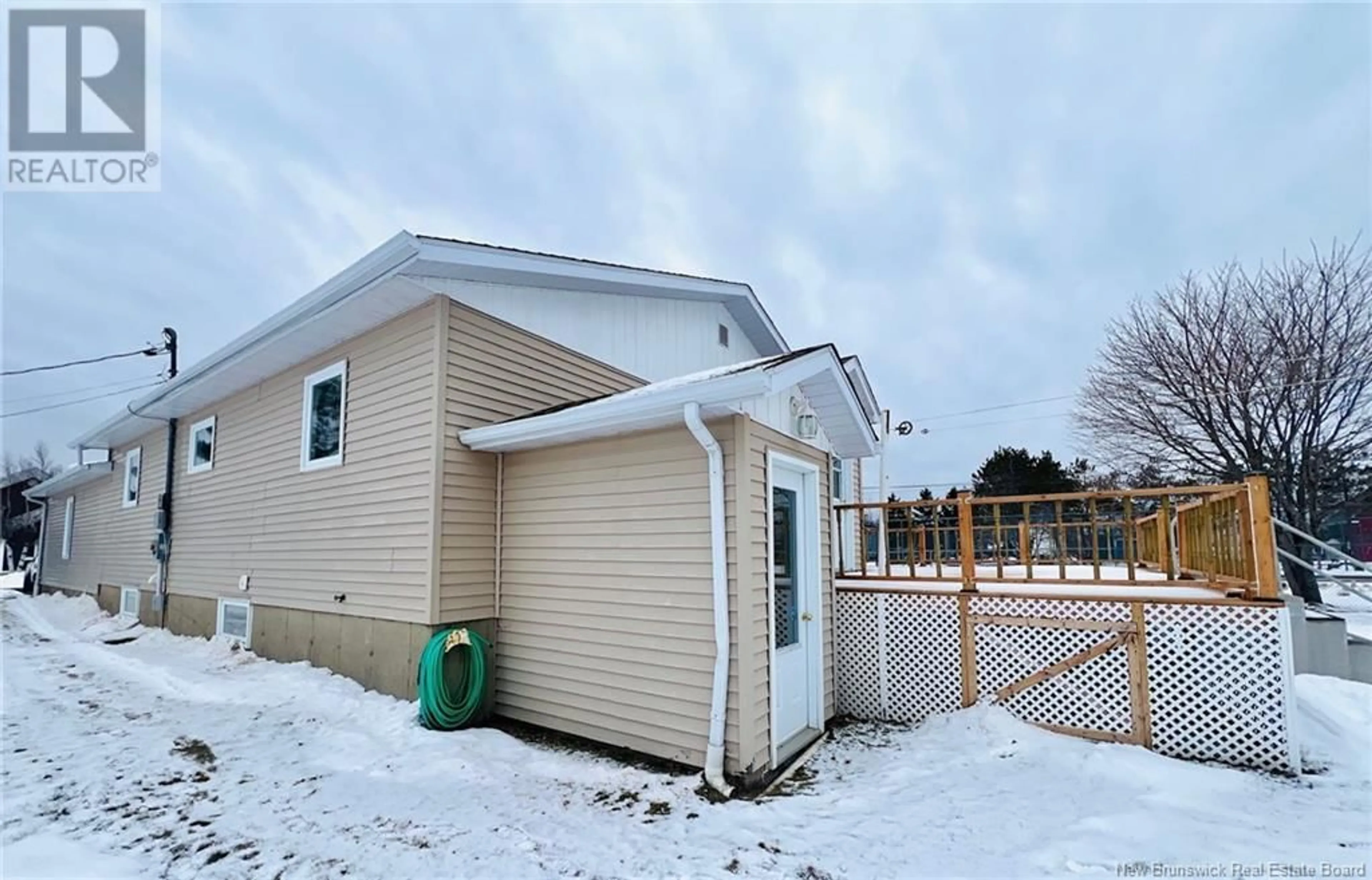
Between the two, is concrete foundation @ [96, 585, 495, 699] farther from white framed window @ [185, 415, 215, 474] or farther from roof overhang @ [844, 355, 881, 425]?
roof overhang @ [844, 355, 881, 425]

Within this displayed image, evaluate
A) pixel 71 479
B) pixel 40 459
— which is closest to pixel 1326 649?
pixel 71 479

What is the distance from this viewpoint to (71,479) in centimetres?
1423

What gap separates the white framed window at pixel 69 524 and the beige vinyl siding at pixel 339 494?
9.56 m

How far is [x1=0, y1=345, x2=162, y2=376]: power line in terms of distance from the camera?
16766 millimetres

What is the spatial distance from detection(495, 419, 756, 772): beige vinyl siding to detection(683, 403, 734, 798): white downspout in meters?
0.07

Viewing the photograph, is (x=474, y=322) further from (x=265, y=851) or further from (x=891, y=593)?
(x=891, y=593)

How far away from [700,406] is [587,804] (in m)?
2.57

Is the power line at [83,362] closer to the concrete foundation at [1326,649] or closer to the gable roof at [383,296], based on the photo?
the gable roof at [383,296]

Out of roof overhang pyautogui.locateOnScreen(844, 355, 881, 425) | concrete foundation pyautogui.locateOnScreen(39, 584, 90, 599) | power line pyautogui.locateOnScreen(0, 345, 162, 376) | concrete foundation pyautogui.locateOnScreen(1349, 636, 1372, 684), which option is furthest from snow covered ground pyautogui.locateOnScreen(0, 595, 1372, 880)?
power line pyautogui.locateOnScreen(0, 345, 162, 376)

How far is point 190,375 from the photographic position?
27.9ft

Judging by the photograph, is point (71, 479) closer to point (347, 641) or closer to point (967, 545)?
point (347, 641)

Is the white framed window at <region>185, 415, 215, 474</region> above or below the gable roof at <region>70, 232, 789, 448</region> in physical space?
below

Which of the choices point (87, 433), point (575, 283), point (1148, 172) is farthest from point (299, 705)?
point (1148, 172)

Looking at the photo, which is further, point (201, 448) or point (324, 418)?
point (201, 448)
